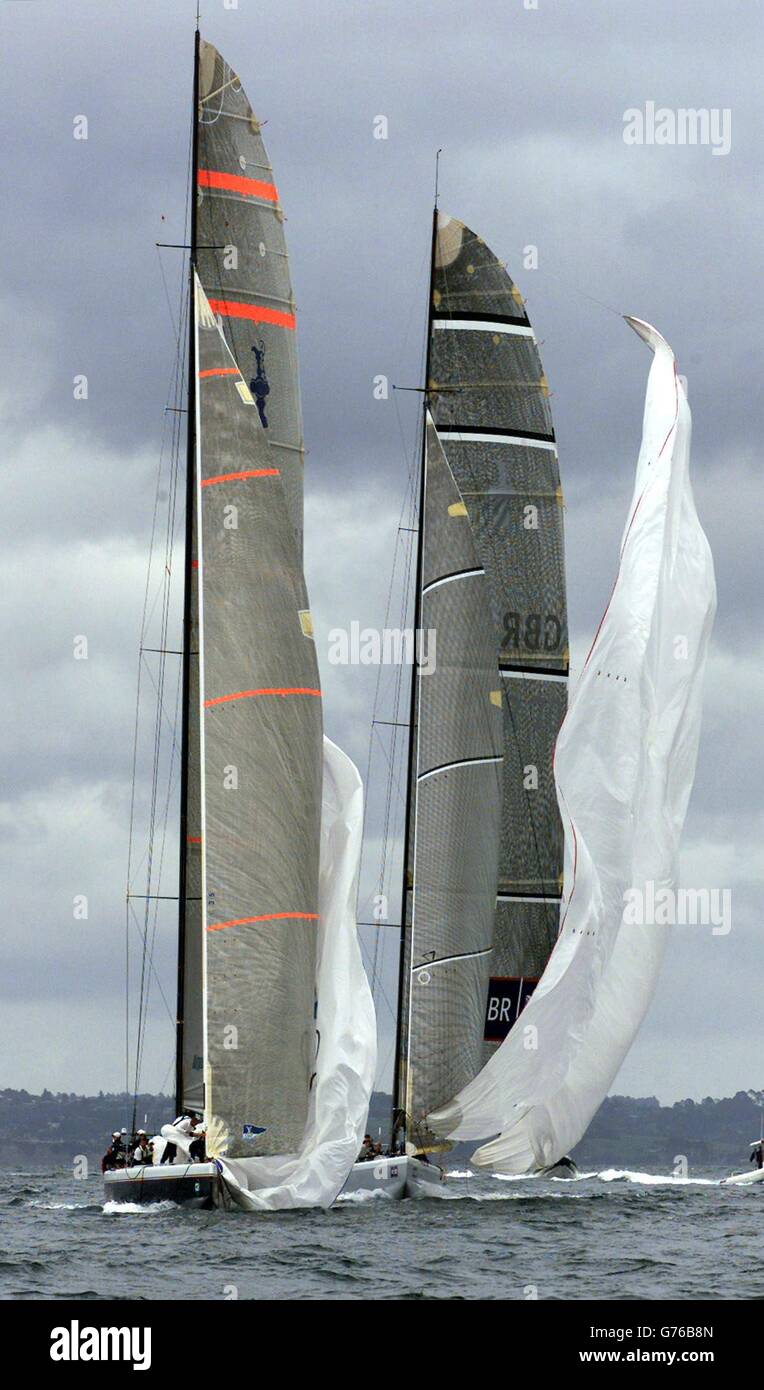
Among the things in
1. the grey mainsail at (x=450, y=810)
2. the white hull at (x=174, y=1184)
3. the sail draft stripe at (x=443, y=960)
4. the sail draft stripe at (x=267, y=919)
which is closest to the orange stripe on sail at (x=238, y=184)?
the grey mainsail at (x=450, y=810)

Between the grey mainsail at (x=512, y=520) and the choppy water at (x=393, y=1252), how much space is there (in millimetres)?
5275

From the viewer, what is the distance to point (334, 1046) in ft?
97.9

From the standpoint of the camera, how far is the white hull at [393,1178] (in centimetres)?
3316

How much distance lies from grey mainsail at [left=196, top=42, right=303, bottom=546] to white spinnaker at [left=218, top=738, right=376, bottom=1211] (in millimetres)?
6197

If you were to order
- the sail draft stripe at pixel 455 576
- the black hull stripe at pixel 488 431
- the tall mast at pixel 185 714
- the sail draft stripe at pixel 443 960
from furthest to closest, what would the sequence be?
the black hull stripe at pixel 488 431, the sail draft stripe at pixel 455 576, the sail draft stripe at pixel 443 960, the tall mast at pixel 185 714

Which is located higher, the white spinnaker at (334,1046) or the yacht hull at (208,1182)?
the white spinnaker at (334,1046)

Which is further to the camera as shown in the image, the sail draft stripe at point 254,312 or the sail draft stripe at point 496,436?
the sail draft stripe at point 496,436

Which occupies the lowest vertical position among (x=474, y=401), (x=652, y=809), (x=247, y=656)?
(x=652, y=809)

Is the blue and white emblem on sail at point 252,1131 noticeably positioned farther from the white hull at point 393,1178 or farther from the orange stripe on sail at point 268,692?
the orange stripe on sail at point 268,692

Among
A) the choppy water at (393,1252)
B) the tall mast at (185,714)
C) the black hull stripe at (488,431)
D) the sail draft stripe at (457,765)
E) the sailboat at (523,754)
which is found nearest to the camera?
the choppy water at (393,1252)
